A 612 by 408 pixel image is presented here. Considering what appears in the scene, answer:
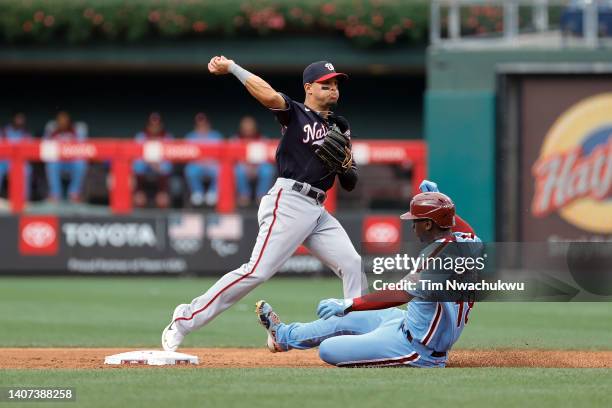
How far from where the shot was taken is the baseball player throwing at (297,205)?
877cm

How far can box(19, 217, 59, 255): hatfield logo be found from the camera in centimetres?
1873

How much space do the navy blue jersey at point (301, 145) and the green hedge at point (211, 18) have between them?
1573 cm

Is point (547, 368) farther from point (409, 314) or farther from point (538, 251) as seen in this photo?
point (538, 251)

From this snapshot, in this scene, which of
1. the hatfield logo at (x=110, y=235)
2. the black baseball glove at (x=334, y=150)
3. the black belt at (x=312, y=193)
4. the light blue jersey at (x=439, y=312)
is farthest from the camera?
the hatfield logo at (x=110, y=235)

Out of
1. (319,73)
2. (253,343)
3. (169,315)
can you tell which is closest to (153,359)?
(319,73)

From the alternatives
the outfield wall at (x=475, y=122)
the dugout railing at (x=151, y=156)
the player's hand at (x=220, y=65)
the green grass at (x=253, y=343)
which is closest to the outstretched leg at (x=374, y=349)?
the green grass at (x=253, y=343)

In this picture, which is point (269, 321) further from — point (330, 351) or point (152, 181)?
point (152, 181)

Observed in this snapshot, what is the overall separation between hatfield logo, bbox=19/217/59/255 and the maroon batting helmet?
1150 cm

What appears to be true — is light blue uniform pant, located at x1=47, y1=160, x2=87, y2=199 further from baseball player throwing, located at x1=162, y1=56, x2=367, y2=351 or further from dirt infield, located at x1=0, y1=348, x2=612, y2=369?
baseball player throwing, located at x1=162, y1=56, x2=367, y2=351

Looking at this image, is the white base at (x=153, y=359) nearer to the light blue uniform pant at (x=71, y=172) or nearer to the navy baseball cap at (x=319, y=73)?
the navy baseball cap at (x=319, y=73)

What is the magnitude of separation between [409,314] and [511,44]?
10.7 m

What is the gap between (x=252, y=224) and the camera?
18672 millimetres

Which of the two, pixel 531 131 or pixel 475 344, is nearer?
pixel 475 344

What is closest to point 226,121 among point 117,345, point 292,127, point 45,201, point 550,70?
point 45,201
